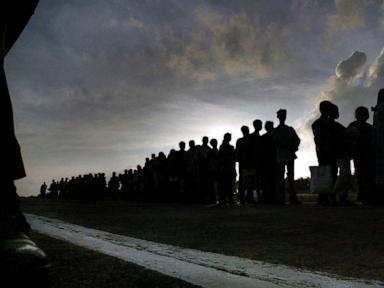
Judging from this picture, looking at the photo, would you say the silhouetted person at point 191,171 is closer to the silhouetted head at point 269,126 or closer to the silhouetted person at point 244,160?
the silhouetted person at point 244,160

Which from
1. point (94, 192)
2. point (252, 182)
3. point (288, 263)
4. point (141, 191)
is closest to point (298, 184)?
point (94, 192)

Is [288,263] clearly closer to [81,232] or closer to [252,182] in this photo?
[81,232]

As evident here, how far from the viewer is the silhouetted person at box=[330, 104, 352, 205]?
975cm

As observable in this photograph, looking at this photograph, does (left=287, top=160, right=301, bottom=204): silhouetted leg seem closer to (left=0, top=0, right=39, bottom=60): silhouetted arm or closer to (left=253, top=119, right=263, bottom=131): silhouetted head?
(left=253, top=119, right=263, bottom=131): silhouetted head

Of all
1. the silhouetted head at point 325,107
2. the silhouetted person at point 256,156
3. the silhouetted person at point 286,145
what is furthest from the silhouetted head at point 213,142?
the silhouetted head at point 325,107

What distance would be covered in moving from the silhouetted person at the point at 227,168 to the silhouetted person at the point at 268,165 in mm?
1657

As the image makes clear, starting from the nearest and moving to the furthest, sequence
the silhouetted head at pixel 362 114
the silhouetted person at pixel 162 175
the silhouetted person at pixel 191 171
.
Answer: the silhouetted head at pixel 362 114, the silhouetted person at pixel 191 171, the silhouetted person at pixel 162 175

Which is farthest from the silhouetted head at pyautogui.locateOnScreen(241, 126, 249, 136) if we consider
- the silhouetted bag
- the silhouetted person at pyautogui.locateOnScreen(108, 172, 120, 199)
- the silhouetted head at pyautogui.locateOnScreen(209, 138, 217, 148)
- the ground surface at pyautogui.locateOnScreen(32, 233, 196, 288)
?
the silhouetted person at pyautogui.locateOnScreen(108, 172, 120, 199)

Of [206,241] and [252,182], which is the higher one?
[252,182]

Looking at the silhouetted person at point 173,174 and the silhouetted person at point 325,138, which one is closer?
the silhouetted person at point 325,138

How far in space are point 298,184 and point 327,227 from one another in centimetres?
2884

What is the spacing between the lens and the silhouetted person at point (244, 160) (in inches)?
500

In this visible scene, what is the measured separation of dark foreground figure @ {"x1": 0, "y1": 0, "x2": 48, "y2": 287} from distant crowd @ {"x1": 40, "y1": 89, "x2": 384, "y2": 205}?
7466mm

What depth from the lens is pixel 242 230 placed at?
5.39 meters
